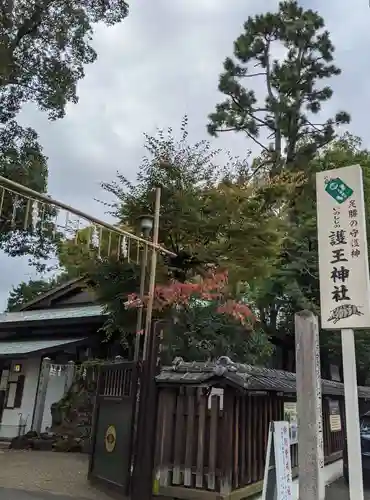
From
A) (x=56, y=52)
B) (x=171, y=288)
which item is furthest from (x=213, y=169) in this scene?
(x=56, y=52)

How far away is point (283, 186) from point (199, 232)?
118 inches

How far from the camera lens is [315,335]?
495 cm

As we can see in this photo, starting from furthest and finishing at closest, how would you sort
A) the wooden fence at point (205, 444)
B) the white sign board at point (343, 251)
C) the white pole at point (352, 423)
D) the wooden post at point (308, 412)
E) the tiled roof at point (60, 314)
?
the tiled roof at point (60, 314) < the wooden fence at point (205, 444) < the white sign board at point (343, 251) < the wooden post at point (308, 412) < the white pole at point (352, 423)

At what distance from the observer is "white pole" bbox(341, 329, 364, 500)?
4.50 m

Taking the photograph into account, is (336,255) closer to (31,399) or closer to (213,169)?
(213,169)

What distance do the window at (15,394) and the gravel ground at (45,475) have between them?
142 inches

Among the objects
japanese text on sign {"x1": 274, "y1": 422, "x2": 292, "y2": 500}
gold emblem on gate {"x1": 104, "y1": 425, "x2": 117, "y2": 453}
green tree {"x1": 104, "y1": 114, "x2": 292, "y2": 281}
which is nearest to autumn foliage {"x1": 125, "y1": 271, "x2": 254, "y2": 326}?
green tree {"x1": 104, "y1": 114, "x2": 292, "y2": 281}

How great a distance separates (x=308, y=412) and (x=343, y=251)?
5.91ft

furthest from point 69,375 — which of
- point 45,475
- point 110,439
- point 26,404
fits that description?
point 110,439

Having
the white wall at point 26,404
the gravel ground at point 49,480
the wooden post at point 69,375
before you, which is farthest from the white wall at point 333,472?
the white wall at point 26,404

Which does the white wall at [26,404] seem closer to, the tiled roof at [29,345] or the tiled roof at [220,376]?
the tiled roof at [29,345]

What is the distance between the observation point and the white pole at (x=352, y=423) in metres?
4.50

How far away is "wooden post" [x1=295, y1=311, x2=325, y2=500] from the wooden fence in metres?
1.52

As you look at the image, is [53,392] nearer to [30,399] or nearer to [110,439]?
[30,399]
